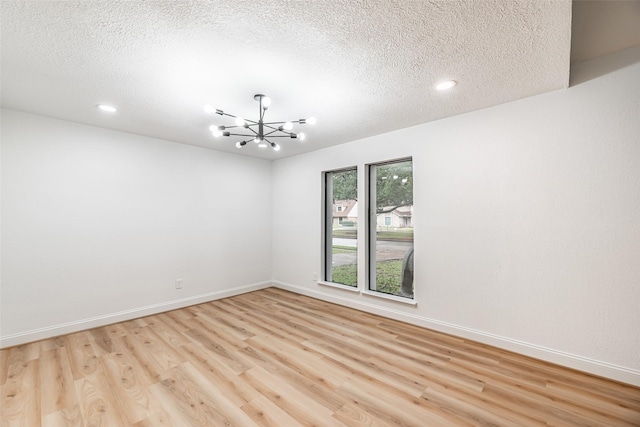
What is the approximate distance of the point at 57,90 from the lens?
2486mm

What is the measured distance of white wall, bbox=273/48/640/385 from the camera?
219 cm

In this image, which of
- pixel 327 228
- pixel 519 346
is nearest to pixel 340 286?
pixel 327 228

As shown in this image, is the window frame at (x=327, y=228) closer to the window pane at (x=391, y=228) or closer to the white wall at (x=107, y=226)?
the window pane at (x=391, y=228)

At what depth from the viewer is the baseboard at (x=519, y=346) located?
2.19 m

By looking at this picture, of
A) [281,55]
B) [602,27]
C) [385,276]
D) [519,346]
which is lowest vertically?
[519,346]

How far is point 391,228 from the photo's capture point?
3.88m

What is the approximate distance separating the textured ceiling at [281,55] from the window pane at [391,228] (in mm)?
1015

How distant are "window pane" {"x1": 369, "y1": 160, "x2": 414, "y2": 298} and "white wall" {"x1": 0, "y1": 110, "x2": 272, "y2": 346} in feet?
7.94

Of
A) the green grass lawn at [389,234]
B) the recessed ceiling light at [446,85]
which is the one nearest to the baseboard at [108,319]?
the green grass lawn at [389,234]

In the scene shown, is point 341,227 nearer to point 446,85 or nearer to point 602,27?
point 446,85

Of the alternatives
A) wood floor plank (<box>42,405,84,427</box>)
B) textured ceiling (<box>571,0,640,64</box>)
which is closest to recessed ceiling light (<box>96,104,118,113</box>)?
wood floor plank (<box>42,405,84,427</box>)

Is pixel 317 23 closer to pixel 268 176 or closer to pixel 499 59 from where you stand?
pixel 499 59

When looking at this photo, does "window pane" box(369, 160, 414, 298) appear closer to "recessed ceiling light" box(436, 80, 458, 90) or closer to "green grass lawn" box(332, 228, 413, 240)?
"green grass lawn" box(332, 228, 413, 240)

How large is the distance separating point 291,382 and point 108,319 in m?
2.82
